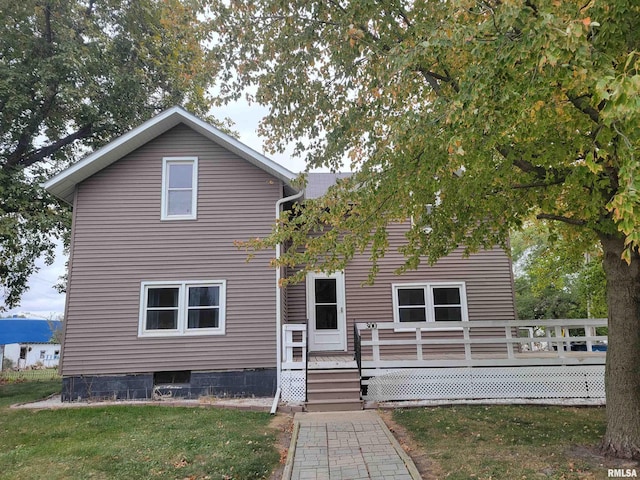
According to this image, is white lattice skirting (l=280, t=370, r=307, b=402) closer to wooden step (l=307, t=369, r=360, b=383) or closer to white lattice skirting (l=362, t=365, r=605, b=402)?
wooden step (l=307, t=369, r=360, b=383)

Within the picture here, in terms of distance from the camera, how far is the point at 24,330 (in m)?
17.6

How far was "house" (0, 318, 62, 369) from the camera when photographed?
16922 millimetres

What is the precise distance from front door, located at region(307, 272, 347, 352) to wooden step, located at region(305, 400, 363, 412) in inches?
131

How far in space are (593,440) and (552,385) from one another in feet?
9.73

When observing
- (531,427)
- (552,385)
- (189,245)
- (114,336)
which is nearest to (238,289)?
(189,245)

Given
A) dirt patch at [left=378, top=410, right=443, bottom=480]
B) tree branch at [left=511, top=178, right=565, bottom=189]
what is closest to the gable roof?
tree branch at [left=511, top=178, right=565, bottom=189]

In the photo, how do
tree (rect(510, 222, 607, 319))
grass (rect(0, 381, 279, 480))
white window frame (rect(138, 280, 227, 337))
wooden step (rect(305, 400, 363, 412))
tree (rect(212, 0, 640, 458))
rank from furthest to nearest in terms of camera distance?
tree (rect(510, 222, 607, 319)) < white window frame (rect(138, 280, 227, 337)) < wooden step (rect(305, 400, 363, 412)) < grass (rect(0, 381, 279, 480)) < tree (rect(212, 0, 640, 458))

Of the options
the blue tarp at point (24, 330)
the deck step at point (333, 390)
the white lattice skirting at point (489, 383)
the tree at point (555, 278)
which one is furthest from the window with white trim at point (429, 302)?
the blue tarp at point (24, 330)

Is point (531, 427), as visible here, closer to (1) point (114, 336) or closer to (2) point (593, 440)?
(2) point (593, 440)

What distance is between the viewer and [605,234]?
5.59 metres

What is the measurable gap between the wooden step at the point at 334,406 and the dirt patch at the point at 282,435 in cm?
45

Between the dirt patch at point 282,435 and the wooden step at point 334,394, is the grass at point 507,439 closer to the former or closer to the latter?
the wooden step at point 334,394

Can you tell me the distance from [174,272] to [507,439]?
24.5ft
